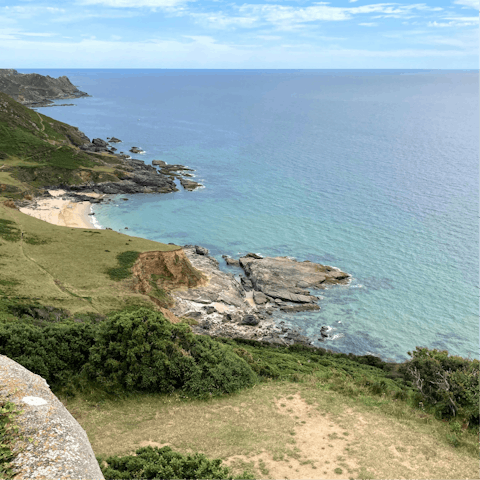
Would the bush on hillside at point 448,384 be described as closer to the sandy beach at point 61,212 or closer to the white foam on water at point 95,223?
the white foam on water at point 95,223

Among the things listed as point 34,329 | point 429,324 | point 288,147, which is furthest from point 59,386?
point 288,147

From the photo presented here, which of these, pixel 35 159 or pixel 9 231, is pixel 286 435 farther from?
pixel 35 159

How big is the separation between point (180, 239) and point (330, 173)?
2259 inches

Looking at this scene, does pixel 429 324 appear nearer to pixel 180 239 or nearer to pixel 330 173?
pixel 180 239

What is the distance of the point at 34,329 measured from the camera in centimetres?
2494

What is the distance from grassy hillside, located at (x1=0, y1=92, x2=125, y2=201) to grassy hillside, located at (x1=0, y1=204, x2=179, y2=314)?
111 ft

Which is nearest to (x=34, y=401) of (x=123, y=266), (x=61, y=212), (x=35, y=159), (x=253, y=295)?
(x=123, y=266)

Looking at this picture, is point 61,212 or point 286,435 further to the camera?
point 61,212

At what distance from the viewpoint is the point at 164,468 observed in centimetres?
1507

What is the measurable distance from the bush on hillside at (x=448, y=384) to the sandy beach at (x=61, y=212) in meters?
62.0

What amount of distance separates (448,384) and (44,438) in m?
24.1

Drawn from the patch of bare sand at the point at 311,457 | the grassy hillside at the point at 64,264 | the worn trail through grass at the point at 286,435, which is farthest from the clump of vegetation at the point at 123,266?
the patch of bare sand at the point at 311,457

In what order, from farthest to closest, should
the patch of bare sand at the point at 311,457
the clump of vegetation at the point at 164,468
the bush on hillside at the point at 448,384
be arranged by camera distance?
the bush on hillside at the point at 448,384
the patch of bare sand at the point at 311,457
the clump of vegetation at the point at 164,468

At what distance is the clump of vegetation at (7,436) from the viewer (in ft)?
33.4
